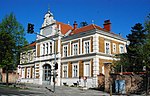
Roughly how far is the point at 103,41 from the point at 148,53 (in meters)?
13.3

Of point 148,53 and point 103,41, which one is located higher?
point 103,41

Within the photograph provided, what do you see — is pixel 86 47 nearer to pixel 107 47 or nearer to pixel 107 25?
pixel 107 47

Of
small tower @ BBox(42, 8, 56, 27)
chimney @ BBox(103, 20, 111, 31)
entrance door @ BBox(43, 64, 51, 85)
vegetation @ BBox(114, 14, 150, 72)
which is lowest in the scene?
entrance door @ BBox(43, 64, 51, 85)

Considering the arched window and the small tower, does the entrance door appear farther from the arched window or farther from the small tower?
the small tower

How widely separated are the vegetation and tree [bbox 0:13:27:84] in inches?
604

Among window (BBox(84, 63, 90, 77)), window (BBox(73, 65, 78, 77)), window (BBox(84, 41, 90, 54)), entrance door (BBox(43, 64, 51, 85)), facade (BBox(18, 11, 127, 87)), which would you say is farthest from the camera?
entrance door (BBox(43, 64, 51, 85))

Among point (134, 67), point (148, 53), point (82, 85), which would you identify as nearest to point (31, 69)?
point (82, 85)

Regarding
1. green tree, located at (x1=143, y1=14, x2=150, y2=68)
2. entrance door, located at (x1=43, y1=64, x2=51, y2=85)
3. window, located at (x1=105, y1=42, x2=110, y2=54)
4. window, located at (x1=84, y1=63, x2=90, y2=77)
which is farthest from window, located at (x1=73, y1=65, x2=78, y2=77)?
green tree, located at (x1=143, y1=14, x2=150, y2=68)

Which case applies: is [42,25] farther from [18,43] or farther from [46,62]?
[18,43]

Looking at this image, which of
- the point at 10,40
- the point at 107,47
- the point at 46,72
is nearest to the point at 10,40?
the point at 10,40

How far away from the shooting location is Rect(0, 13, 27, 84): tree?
34656 mm

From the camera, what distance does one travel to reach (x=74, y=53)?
42188 mm

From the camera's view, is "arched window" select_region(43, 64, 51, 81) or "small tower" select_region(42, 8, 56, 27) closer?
"arched window" select_region(43, 64, 51, 81)

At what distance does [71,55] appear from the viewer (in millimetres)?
42500
